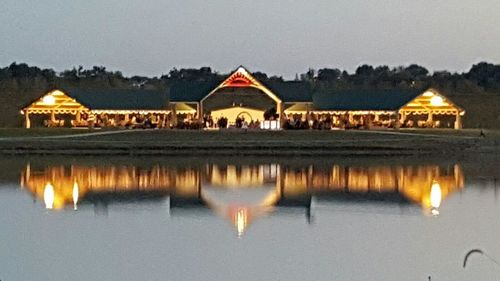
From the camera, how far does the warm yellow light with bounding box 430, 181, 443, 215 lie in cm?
2236

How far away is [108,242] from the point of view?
Answer: 1738cm

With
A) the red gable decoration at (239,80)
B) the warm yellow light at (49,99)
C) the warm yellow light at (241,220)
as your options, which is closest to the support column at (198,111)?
the red gable decoration at (239,80)

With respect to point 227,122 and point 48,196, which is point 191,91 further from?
point 48,196

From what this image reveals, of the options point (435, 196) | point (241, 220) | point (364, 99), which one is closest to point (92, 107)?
point (364, 99)

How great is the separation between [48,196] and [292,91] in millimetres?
30803

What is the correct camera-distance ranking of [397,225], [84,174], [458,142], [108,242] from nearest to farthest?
[108,242] < [397,225] < [84,174] < [458,142]

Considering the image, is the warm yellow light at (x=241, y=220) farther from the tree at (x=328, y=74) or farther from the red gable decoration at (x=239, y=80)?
the tree at (x=328, y=74)

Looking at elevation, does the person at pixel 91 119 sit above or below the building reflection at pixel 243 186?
above

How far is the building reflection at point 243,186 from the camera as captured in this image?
A: 23.9 m

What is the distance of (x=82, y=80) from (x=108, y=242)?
64.9 metres

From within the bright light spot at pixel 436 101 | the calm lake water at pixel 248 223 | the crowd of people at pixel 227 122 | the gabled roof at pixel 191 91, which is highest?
the gabled roof at pixel 191 91

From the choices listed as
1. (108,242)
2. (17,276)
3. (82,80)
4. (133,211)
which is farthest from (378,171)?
(82,80)

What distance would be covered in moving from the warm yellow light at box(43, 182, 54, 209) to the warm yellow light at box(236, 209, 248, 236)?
171 inches

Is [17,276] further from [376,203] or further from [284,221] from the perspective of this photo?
[376,203]
